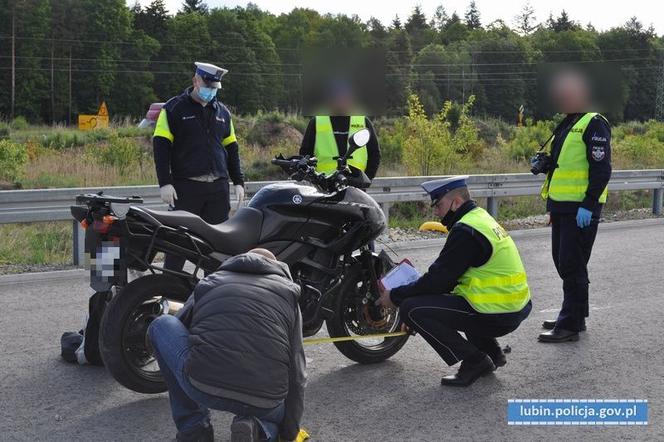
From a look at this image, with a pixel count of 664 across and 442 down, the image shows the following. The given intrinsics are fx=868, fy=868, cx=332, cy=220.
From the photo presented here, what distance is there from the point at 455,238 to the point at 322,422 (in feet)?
4.84

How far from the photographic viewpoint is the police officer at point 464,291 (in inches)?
219

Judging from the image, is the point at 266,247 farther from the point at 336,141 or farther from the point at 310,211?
the point at 336,141

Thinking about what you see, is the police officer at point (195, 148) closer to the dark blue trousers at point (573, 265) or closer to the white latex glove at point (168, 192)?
the white latex glove at point (168, 192)

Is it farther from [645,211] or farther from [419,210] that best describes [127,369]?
[645,211]

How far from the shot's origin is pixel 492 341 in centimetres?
593

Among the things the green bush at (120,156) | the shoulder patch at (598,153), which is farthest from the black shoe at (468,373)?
the green bush at (120,156)

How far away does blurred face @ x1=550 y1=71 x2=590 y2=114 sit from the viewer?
7.11 m

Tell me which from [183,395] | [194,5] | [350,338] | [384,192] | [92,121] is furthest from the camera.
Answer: [194,5]

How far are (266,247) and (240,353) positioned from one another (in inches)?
69.7

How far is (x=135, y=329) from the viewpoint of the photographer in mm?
5109

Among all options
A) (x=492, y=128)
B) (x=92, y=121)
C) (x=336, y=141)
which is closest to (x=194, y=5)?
(x=92, y=121)

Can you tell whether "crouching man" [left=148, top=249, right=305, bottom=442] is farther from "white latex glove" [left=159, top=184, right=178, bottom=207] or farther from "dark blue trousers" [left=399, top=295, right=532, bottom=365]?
"white latex glove" [left=159, top=184, right=178, bottom=207]

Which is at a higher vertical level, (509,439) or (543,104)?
(543,104)

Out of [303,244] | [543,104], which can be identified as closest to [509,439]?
[303,244]
